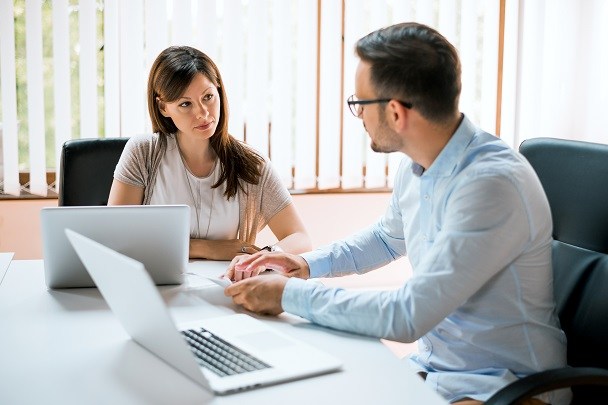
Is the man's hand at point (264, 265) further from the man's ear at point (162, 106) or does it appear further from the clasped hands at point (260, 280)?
the man's ear at point (162, 106)

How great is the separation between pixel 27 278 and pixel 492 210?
3.76 ft

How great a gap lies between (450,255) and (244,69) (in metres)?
2.31

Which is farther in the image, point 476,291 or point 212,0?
point 212,0

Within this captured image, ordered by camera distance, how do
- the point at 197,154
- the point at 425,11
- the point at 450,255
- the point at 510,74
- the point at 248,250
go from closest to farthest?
the point at 450,255 < the point at 248,250 < the point at 197,154 < the point at 425,11 < the point at 510,74

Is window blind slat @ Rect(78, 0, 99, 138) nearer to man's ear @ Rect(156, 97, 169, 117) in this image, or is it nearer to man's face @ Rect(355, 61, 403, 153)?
man's ear @ Rect(156, 97, 169, 117)

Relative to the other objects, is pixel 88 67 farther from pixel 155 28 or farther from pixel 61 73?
pixel 155 28

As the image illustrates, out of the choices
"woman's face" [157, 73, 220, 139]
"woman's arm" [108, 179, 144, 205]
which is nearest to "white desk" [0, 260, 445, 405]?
"woman's arm" [108, 179, 144, 205]

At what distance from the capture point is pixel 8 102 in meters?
3.45

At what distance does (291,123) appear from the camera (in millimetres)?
3773

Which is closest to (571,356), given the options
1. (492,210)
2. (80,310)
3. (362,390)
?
(492,210)

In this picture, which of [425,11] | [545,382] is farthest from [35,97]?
[545,382]

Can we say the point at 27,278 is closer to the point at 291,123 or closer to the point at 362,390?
the point at 362,390

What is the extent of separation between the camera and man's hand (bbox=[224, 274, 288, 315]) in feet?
5.50

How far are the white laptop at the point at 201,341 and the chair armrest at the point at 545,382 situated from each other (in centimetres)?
29
